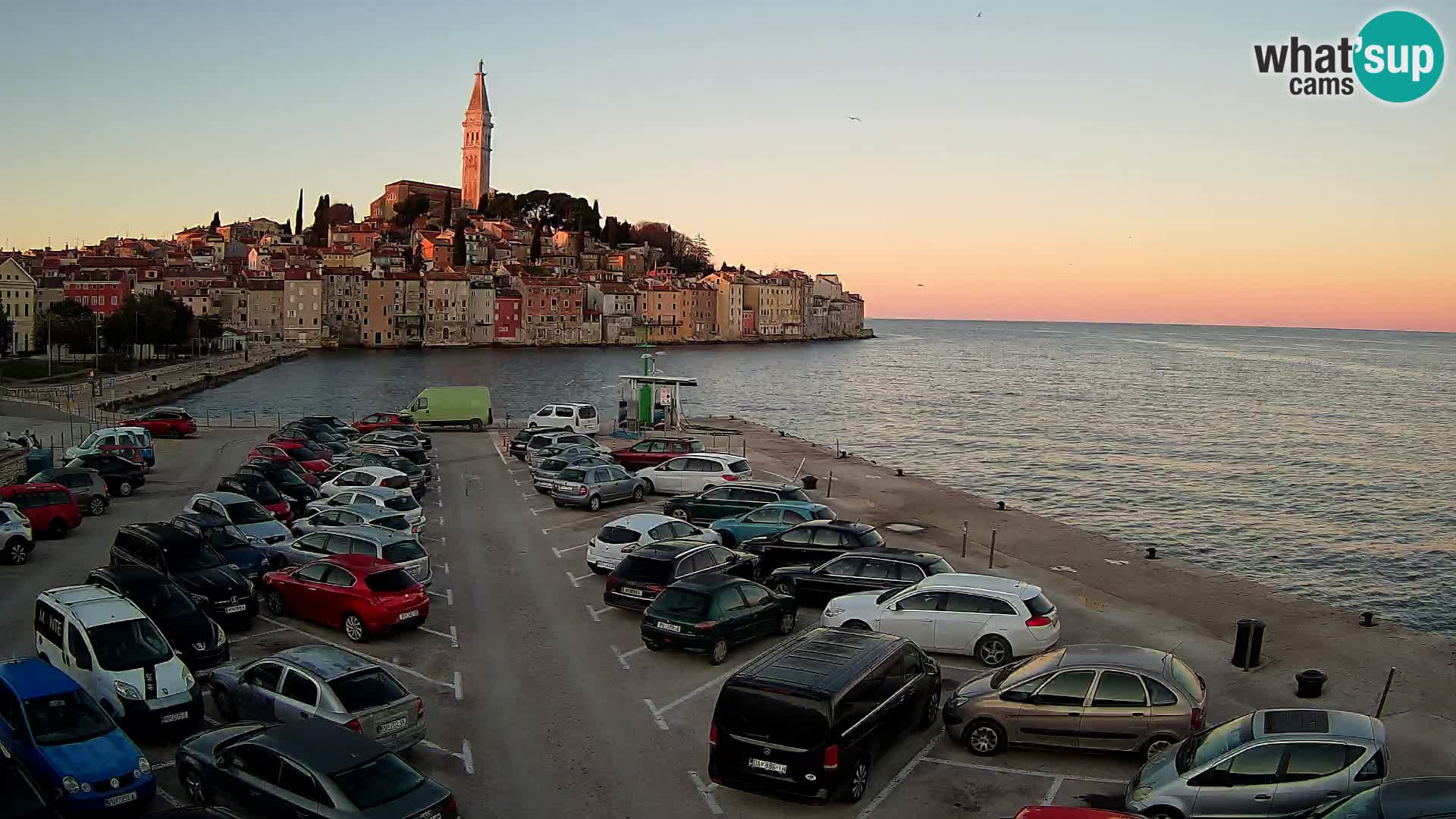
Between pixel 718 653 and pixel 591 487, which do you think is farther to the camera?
pixel 591 487

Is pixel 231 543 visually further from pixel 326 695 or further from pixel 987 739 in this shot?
pixel 987 739

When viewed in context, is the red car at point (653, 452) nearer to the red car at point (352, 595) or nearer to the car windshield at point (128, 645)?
the red car at point (352, 595)

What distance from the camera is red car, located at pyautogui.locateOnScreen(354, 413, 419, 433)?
4053 cm

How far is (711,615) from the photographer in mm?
13812

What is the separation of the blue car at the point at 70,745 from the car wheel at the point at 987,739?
311 inches

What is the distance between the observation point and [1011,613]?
13.8 metres

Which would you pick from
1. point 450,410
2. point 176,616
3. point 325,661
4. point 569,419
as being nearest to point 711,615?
point 325,661

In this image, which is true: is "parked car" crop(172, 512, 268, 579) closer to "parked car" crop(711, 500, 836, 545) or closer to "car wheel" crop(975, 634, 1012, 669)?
"parked car" crop(711, 500, 836, 545)

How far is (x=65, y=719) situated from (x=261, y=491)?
13.8m

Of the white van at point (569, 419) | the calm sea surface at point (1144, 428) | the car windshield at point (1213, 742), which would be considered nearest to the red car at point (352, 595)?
the car windshield at point (1213, 742)

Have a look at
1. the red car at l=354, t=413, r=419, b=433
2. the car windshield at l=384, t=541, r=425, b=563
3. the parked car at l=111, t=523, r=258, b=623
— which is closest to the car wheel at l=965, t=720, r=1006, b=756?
the car windshield at l=384, t=541, r=425, b=563

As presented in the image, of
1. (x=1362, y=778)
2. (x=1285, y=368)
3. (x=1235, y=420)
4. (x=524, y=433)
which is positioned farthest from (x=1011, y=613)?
(x=1285, y=368)

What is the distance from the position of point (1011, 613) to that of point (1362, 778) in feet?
17.9

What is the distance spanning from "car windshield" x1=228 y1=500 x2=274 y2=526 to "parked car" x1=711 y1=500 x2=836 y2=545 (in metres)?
8.80
